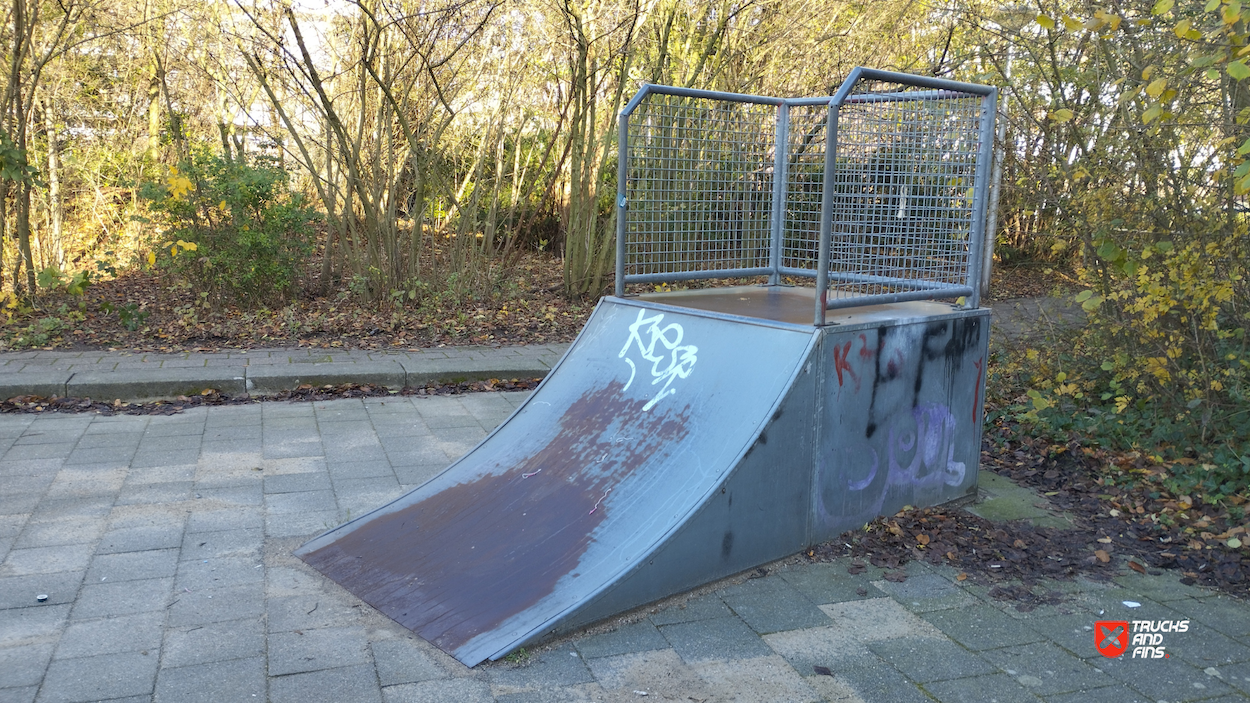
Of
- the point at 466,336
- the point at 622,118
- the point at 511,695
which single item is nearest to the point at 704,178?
the point at 622,118

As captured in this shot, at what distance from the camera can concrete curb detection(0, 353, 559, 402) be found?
6.46 meters

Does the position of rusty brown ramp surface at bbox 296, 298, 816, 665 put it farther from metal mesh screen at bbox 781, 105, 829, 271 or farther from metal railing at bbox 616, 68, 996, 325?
metal mesh screen at bbox 781, 105, 829, 271

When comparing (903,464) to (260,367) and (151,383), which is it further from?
(151,383)

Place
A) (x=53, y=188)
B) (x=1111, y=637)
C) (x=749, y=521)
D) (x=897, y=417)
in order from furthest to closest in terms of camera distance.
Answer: (x=53, y=188) < (x=897, y=417) < (x=749, y=521) < (x=1111, y=637)

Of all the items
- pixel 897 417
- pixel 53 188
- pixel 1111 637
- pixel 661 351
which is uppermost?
pixel 53 188

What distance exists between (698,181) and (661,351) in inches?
43.5

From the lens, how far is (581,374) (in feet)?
14.6

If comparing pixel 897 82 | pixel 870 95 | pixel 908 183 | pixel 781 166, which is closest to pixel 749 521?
pixel 908 183

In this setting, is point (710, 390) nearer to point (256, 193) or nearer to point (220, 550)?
point (220, 550)

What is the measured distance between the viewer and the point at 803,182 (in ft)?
16.3

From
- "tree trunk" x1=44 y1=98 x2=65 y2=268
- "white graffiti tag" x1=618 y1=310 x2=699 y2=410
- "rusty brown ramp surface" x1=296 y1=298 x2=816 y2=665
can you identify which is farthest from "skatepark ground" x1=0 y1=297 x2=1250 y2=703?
"tree trunk" x1=44 y1=98 x2=65 y2=268

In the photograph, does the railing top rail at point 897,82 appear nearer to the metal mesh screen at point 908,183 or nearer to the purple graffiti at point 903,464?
the metal mesh screen at point 908,183

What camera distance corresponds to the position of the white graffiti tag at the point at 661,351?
3988 millimetres

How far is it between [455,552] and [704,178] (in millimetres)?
2395
